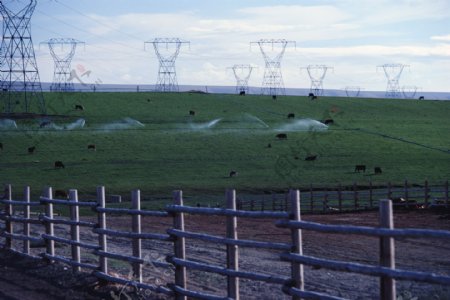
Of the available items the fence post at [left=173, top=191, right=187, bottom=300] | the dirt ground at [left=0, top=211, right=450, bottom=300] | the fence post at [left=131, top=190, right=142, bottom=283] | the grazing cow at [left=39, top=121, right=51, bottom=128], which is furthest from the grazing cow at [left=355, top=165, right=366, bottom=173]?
the fence post at [left=173, top=191, right=187, bottom=300]

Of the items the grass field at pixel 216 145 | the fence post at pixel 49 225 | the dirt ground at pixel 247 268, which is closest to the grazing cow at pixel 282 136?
the grass field at pixel 216 145

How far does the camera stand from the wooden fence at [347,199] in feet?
142

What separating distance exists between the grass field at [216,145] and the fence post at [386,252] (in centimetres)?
4643

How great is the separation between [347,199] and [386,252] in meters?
42.3

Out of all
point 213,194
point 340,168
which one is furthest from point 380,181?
point 213,194

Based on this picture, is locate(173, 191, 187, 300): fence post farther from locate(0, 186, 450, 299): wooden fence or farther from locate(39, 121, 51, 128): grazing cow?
locate(39, 121, 51, 128): grazing cow

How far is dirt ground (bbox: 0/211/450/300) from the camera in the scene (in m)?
14.8

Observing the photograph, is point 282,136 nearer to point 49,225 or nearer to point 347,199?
point 347,199

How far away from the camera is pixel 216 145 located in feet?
261

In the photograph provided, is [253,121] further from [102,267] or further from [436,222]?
[102,267]

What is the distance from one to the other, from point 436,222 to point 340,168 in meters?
32.9

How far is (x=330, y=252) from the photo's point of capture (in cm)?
2406

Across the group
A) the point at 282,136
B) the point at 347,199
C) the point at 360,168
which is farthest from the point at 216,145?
the point at 347,199

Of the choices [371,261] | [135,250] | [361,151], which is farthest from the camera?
[361,151]
